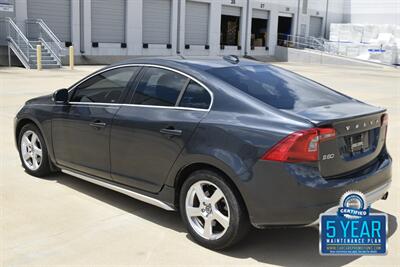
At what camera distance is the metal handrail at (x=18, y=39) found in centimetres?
2486

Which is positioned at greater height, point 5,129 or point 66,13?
point 66,13

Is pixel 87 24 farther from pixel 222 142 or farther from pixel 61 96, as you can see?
pixel 222 142

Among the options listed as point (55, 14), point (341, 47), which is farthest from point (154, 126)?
point (341, 47)

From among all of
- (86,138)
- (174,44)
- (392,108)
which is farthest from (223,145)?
(174,44)

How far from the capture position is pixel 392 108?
1351 centimetres

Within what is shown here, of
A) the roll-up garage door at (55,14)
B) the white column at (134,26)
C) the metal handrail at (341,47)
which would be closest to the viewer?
the roll-up garage door at (55,14)

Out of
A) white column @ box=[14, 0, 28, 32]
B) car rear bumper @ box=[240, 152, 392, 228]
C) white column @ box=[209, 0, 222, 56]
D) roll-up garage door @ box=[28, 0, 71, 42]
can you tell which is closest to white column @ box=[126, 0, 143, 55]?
roll-up garage door @ box=[28, 0, 71, 42]

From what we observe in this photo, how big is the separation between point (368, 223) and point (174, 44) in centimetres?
3287

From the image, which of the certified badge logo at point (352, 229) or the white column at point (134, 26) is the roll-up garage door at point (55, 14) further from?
the certified badge logo at point (352, 229)

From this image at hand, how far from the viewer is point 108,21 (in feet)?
104

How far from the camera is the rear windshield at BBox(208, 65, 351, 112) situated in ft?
13.8

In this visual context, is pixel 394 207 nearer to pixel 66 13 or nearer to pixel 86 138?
pixel 86 138

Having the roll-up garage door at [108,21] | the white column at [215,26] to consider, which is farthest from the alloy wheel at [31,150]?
the white column at [215,26]

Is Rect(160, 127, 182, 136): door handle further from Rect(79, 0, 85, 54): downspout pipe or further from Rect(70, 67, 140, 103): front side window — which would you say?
Rect(79, 0, 85, 54): downspout pipe
